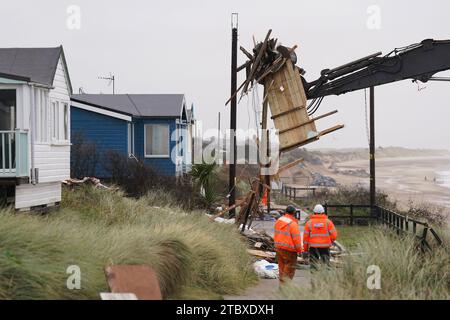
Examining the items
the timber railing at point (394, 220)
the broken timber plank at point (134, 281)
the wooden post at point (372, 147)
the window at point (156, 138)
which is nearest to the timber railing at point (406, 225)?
the timber railing at point (394, 220)

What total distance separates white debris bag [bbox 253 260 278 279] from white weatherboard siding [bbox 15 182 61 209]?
5.80 meters

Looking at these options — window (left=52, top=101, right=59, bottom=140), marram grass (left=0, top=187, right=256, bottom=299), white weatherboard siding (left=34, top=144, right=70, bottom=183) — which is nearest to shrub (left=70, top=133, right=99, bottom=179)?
white weatherboard siding (left=34, top=144, right=70, bottom=183)

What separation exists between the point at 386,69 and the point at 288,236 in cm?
596

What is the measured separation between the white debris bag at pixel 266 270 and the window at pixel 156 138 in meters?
18.0

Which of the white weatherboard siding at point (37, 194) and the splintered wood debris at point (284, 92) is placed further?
the splintered wood debris at point (284, 92)

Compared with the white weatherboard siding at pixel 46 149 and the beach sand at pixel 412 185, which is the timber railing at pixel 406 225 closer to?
the white weatherboard siding at pixel 46 149

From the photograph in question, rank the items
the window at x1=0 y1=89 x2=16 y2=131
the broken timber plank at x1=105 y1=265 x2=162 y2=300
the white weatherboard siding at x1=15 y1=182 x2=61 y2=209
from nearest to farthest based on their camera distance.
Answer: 1. the broken timber plank at x1=105 y1=265 x2=162 y2=300
2. the white weatherboard siding at x1=15 y1=182 x2=61 y2=209
3. the window at x1=0 y1=89 x2=16 y2=131

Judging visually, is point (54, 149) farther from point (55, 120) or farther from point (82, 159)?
point (82, 159)

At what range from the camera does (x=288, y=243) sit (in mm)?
12578

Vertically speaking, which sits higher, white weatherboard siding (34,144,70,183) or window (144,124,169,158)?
window (144,124,169,158)

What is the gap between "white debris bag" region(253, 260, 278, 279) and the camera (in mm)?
14695

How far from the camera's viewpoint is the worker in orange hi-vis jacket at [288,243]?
12.5 meters

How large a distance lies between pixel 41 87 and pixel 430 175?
72909 millimetres

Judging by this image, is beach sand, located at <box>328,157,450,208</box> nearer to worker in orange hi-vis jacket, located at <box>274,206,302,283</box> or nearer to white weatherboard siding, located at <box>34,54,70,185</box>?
white weatherboard siding, located at <box>34,54,70,185</box>
